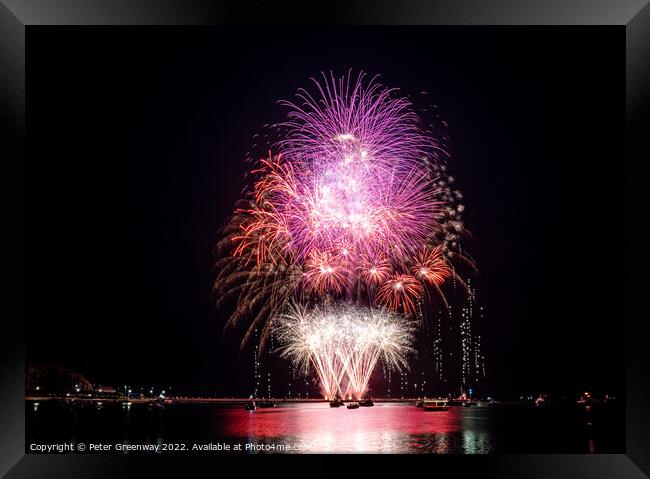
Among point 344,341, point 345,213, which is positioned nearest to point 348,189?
point 345,213

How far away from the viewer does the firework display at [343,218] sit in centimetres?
1212

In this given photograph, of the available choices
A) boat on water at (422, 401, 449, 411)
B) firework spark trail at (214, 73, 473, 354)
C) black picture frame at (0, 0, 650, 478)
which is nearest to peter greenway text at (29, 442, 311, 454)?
black picture frame at (0, 0, 650, 478)

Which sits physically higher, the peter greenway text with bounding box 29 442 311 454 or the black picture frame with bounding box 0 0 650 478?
the black picture frame with bounding box 0 0 650 478

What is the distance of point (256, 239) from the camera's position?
12.7 meters

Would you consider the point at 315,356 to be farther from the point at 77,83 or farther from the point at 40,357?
the point at 77,83

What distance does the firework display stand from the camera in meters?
12.1

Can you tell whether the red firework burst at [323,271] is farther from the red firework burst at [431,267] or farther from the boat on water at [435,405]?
the boat on water at [435,405]

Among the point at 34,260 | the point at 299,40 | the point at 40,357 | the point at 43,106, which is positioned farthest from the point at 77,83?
the point at 40,357

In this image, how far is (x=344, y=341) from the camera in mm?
14750

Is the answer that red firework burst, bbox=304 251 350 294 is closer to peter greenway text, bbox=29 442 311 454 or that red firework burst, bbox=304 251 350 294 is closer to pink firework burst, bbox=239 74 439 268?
pink firework burst, bbox=239 74 439 268

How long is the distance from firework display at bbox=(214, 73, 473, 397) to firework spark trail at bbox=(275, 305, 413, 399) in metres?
0.28
